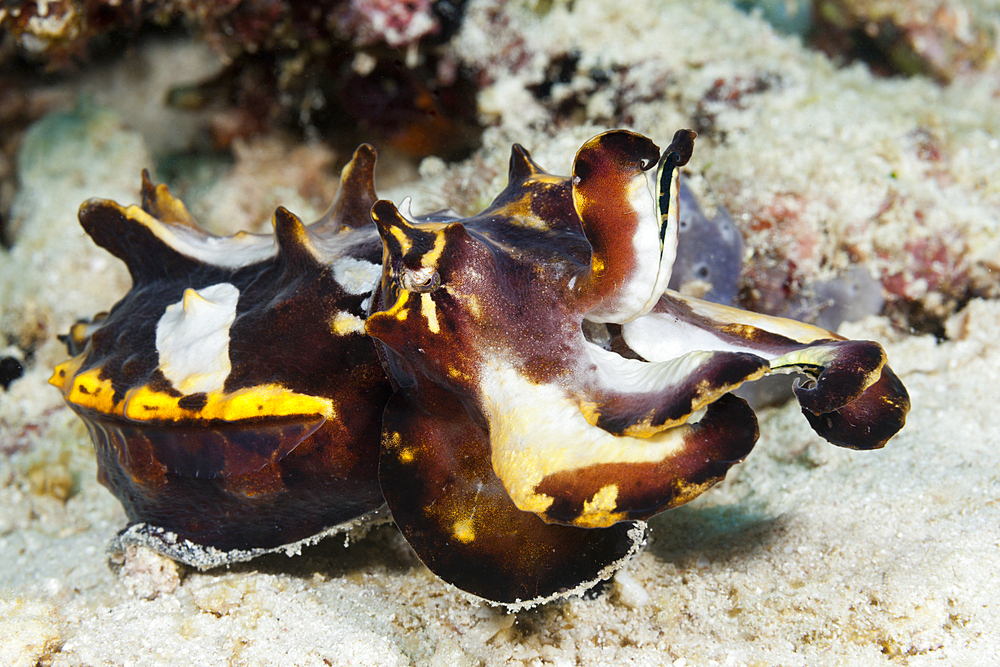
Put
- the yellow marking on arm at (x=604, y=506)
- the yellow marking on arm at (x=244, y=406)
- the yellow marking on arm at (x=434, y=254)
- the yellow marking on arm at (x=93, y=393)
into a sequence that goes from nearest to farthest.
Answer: the yellow marking on arm at (x=604, y=506), the yellow marking on arm at (x=434, y=254), the yellow marking on arm at (x=244, y=406), the yellow marking on arm at (x=93, y=393)

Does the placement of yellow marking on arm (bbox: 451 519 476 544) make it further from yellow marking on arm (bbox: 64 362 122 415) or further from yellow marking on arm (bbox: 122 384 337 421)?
yellow marking on arm (bbox: 64 362 122 415)

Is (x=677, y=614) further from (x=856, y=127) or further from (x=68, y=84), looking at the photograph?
(x=68, y=84)

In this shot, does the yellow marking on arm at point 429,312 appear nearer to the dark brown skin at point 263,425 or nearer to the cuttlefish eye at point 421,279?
the cuttlefish eye at point 421,279

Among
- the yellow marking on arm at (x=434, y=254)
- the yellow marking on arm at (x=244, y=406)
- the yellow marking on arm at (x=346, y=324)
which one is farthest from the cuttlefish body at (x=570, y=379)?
the yellow marking on arm at (x=244, y=406)

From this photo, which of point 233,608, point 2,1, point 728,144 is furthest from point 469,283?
point 2,1

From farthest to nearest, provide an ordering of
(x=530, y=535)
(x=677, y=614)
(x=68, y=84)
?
(x=68, y=84) → (x=677, y=614) → (x=530, y=535)
